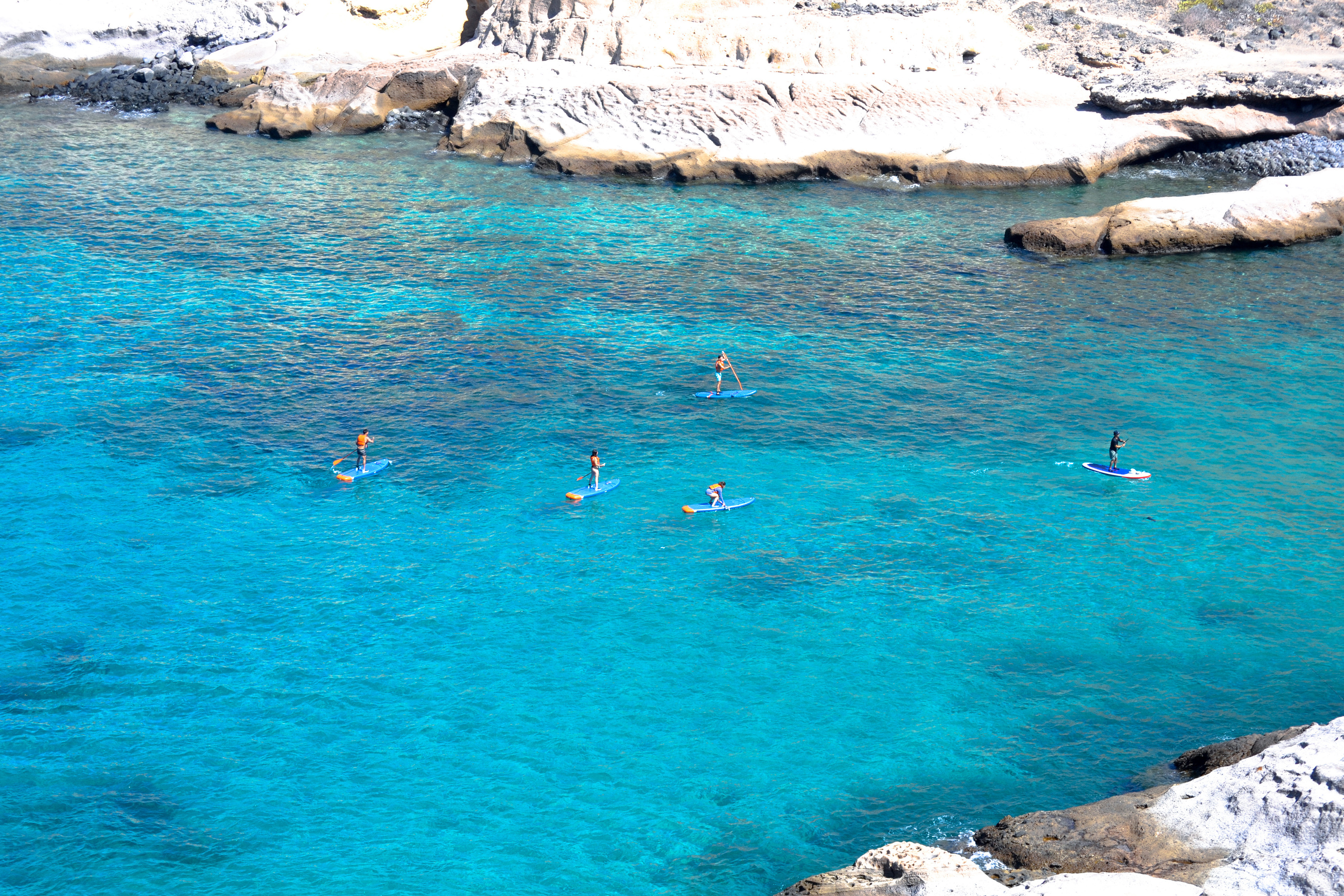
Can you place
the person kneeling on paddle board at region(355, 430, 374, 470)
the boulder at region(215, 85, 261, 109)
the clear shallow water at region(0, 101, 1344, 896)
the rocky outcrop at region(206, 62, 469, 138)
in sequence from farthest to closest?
1. the boulder at region(215, 85, 261, 109)
2. the rocky outcrop at region(206, 62, 469, 138)
3. the person kneeling on paddle board at region(355, 430, 374, 470)
4. the clear shallow water at region(0, 101, 1344, 896)

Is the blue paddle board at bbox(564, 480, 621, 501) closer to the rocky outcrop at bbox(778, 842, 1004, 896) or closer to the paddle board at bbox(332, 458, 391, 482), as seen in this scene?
the paddle board at bbox(332, 458, 391, 482)

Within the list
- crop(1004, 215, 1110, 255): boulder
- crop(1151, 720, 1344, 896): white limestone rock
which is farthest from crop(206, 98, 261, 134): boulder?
crop(1151, 720, 1344, 896): white limestone rock

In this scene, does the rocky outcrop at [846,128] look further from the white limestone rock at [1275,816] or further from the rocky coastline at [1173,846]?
the white limestone rock at [1275,816]

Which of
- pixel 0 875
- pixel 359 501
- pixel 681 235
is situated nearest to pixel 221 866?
pixel 0 875

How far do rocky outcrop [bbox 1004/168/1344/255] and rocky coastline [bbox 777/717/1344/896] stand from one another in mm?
41036

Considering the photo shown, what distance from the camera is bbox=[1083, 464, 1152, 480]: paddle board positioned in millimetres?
38188

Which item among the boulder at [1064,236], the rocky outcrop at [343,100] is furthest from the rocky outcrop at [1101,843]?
the rocky outcrop at [343,100]

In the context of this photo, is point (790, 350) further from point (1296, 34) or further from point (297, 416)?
point (1296, 34)

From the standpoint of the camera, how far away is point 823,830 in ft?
78.6

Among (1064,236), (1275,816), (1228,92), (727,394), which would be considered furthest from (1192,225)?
(1275,816)

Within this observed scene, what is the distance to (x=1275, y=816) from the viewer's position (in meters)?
19.9

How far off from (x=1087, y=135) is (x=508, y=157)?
39.4 m

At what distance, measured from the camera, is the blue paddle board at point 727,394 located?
44.4m

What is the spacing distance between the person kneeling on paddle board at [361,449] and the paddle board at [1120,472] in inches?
994
